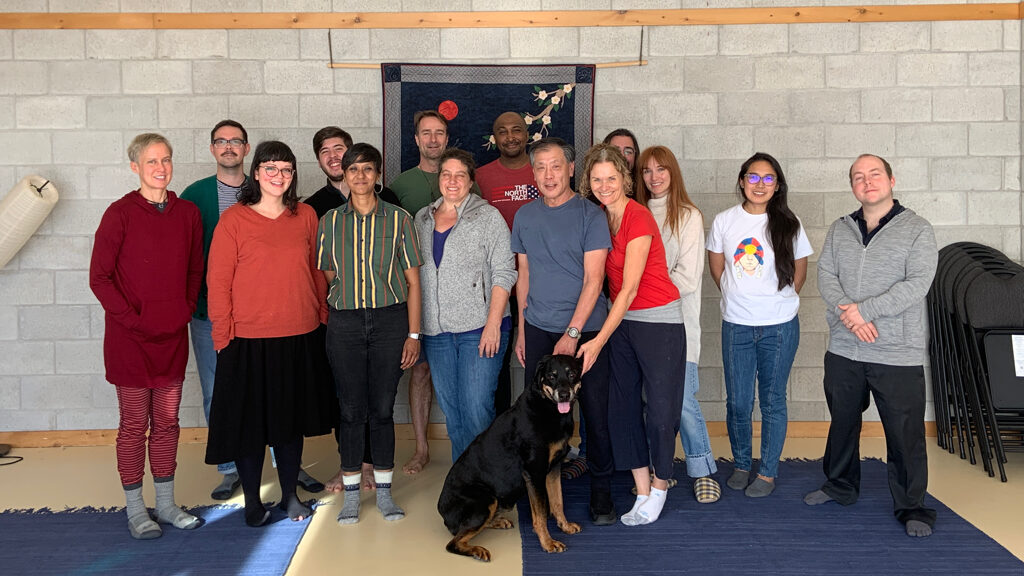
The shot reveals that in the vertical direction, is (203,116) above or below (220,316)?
above

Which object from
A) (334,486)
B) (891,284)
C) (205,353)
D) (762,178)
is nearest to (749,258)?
(762,178)

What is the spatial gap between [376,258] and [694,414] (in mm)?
1605

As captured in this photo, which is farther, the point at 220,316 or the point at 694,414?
the point at 694,414

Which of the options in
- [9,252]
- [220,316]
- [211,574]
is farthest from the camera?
[9,252]

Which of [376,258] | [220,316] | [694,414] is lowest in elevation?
[694,414]

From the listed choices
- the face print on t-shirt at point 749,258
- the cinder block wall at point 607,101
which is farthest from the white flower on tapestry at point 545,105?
the face print on t-shirt at point 749,258

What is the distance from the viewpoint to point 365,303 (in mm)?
3068

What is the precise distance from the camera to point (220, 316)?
3.00 metres

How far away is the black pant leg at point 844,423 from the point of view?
10.4 feet

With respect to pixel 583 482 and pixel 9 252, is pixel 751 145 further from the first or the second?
pixel 9 252

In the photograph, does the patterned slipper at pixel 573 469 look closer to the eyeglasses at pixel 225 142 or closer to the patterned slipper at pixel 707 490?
the patterned slipper at pixel 707 490

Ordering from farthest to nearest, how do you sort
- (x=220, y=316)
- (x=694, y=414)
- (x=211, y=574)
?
(x=694, y=414)
(x=220, y=316)
(x=211, y=574)

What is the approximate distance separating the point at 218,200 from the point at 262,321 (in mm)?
783

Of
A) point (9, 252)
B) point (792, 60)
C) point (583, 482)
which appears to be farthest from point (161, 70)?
point (792, 60)
